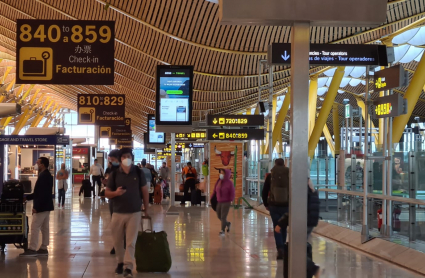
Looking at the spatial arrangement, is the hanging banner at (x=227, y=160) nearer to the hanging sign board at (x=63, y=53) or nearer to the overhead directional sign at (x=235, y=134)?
the overhead directional sign at (x=235, y=134)

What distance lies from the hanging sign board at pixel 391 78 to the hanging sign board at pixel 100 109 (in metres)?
16.4

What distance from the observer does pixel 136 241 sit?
357 inches

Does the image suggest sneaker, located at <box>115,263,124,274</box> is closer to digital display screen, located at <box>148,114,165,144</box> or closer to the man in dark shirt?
the man in dark shirt

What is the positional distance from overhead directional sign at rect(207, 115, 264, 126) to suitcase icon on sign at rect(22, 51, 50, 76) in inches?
465

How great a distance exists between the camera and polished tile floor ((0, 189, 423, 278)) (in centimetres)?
915

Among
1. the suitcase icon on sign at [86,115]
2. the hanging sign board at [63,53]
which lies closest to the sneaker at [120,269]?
the hanging sign board at [63,53]

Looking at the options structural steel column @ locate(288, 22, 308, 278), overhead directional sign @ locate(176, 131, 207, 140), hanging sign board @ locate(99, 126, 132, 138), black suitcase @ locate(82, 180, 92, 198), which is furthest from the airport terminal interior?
hanging sign board @ locate(99, 126, 132, 138)

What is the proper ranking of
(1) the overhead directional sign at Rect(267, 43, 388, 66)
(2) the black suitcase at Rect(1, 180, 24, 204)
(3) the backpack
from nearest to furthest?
(1) the overhead directional sign at Rect(267, 43, 388, 66) → (3) the backpack → (2) the black suitcase at Rect(1, 180, 24, 204)

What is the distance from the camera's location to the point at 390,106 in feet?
36.7

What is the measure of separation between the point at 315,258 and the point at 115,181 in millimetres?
3903

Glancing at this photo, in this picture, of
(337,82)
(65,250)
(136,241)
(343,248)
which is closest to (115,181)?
(136,241)

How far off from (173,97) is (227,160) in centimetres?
696

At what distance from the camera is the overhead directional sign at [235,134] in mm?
23531

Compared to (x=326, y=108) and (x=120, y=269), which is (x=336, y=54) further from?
(x=326, y=108)
